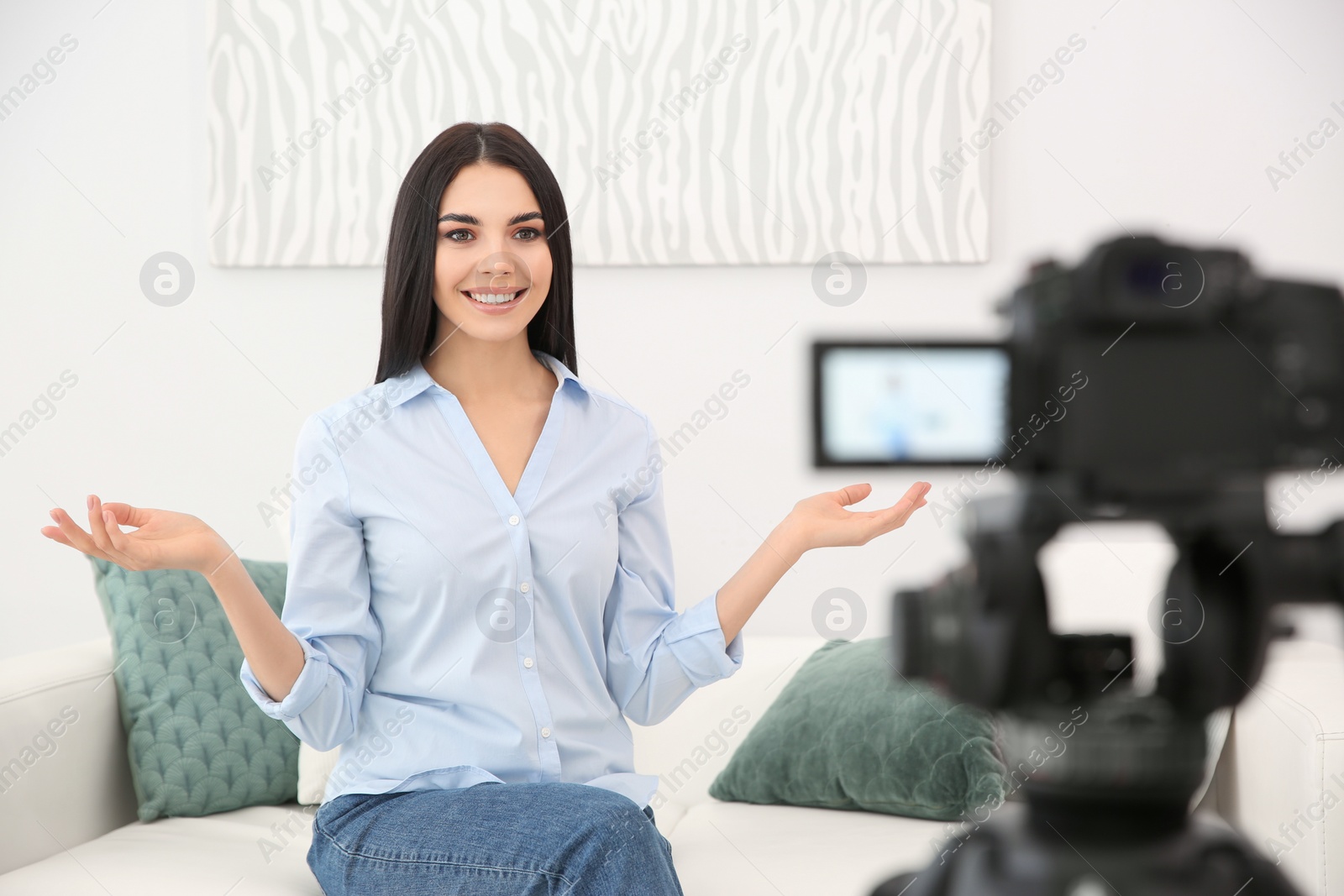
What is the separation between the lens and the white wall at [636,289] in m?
2.20

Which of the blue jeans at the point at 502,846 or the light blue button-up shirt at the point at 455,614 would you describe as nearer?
the blue jeans at the point at 502,846

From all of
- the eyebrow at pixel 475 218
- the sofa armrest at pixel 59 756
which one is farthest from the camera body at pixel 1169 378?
the sofa armrest at pixel 59 756

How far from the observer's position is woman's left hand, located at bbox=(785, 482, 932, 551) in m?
0.88

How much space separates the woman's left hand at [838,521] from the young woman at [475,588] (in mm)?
149

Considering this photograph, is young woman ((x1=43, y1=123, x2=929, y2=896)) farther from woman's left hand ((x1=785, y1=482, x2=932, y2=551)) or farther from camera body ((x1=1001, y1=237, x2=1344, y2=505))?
camera body ((x1=1001, y1=237, x2=1344, y2=505))

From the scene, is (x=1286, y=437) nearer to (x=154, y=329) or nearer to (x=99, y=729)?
(x=99, y=729)

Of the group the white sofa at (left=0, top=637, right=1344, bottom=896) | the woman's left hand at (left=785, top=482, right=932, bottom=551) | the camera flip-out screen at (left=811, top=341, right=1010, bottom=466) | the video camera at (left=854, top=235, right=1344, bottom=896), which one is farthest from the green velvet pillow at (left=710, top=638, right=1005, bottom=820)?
the video camera at (left=854, top=235, right=1344, bottom=896)

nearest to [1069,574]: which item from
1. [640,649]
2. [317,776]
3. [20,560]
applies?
[640,649]

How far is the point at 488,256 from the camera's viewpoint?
1.39 meters

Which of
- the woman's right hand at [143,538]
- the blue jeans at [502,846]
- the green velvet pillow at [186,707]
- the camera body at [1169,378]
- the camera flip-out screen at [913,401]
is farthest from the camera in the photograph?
the camera flip-out screen at [913,401]

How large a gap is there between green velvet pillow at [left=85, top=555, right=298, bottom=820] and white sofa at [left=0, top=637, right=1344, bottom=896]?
36mm

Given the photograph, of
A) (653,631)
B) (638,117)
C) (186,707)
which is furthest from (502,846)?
(638,117)

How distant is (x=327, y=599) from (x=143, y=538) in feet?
1.16

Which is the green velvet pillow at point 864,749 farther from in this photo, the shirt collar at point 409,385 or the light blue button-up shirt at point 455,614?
the shirt collar at point 409,385
